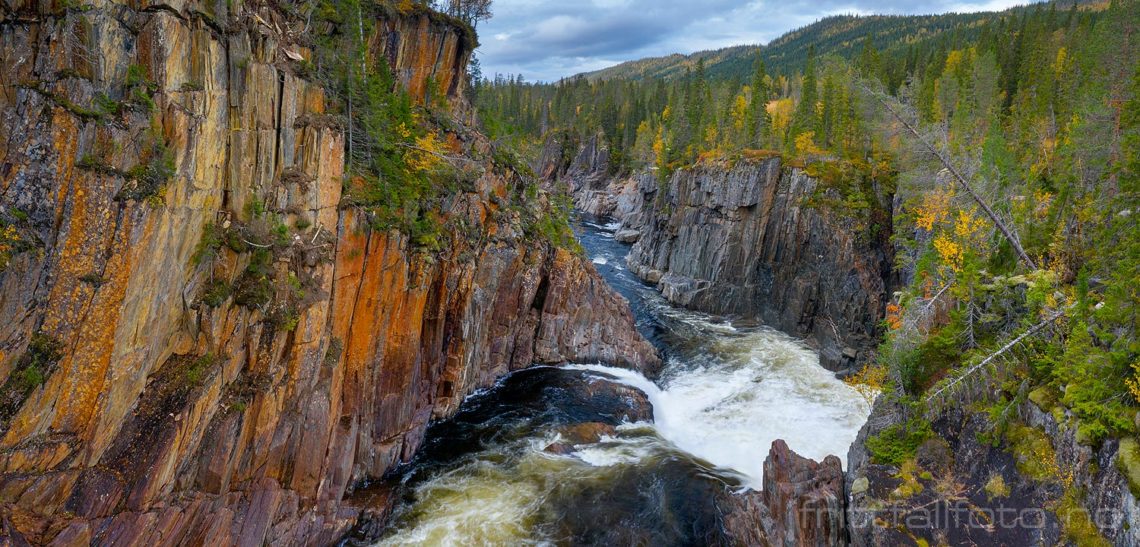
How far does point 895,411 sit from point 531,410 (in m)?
15.9

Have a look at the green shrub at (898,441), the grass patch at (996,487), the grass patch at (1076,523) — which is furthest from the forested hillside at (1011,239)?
the grass patch at (1076,523)

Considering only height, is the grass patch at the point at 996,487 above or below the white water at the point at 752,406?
above

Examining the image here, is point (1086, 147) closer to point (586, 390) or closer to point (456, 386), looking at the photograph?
point (586, 390)

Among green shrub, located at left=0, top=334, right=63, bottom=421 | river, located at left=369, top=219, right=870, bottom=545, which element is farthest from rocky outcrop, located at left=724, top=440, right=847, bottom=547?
green shrub, located at left=0, top=334, right=63, bottom=421

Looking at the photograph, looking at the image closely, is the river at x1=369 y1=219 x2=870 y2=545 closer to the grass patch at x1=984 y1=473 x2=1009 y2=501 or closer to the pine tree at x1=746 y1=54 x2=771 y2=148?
the grass patch at x1=984 y1=473 x2=1009 y2=501

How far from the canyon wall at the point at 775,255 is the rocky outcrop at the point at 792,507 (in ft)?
61.6

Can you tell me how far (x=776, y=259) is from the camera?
42.9m

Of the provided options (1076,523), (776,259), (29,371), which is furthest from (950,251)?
(29,371)

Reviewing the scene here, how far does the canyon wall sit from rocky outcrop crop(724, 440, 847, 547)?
18778 millimetres

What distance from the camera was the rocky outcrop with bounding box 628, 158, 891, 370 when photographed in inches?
1463

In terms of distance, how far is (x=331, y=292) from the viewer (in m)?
18.3

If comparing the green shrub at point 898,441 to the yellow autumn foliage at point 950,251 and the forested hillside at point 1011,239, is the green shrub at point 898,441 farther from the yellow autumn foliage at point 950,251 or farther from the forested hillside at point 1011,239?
the yellow autumn foliage at point 950,251

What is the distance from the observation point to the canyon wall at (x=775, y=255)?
37250 mm

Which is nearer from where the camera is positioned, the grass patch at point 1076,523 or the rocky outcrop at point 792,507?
the grass patch at point 1076,523
